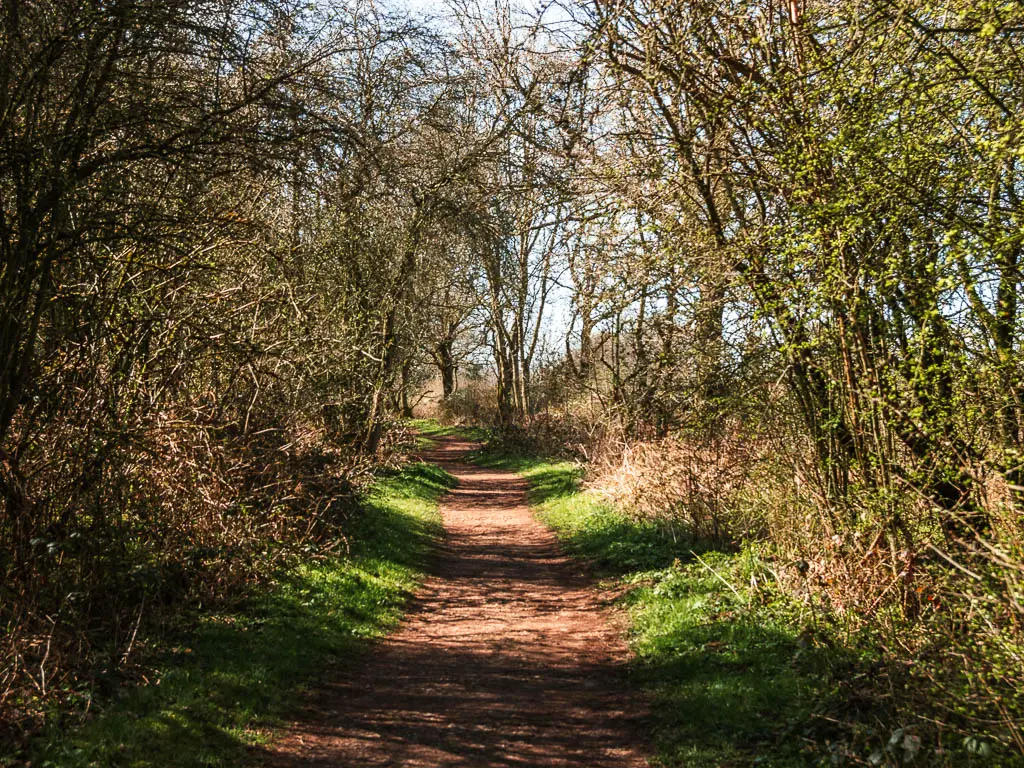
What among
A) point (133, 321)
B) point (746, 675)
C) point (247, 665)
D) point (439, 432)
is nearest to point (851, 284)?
point (746, 675)

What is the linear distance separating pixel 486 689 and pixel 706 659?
1.97 metres

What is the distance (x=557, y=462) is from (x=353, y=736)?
17098 millimetres

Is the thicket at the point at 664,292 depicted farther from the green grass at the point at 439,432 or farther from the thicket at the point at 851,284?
the green grass at the point at 439,432

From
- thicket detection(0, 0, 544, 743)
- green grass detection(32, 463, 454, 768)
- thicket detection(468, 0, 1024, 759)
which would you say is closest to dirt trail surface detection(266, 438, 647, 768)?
green grass detection(32, 463, 454, 768)

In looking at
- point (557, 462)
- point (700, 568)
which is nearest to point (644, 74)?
point (700, 568)

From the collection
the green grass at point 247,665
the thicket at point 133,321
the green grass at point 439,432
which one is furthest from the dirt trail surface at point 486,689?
the green grass at point 439,432

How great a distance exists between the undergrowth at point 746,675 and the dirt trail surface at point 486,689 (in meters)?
0.39

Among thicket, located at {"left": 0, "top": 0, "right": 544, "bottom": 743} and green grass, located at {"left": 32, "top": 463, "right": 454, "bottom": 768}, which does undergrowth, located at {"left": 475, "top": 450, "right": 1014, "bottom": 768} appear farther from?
thicket, located at {"left": 0, "top": 0, "right": 544, "bottom": 743}

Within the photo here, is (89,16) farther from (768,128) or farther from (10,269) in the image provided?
(768,128)

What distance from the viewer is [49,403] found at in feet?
21.3

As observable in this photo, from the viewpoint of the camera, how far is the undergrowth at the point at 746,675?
4.89 meters

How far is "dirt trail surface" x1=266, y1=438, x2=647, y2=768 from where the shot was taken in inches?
219

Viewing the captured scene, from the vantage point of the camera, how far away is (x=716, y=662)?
6.75 m

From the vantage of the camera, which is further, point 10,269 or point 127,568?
point 127,568
